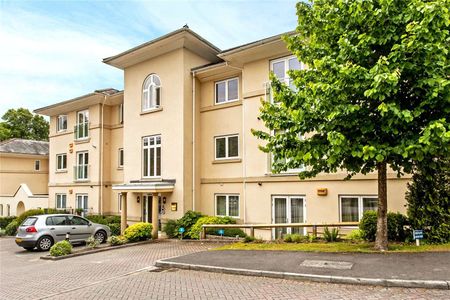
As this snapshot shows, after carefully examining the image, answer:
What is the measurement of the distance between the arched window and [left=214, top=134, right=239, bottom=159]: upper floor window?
13.5 ft

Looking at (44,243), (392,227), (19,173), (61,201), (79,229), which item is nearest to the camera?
(392,227)

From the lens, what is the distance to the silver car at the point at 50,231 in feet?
52.3

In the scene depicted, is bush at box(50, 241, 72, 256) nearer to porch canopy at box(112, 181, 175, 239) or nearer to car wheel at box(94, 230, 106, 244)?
car wheel at box(94, 230, 106, 244)

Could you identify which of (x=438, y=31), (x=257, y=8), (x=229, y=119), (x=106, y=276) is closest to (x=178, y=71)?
(x=229, y=119)

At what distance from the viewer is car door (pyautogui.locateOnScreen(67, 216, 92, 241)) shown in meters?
17.0

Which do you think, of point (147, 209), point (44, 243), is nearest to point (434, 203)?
point (147, 209)

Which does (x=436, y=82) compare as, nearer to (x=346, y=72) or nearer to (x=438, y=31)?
(x=438, y=31)

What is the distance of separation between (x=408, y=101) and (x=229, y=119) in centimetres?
1020

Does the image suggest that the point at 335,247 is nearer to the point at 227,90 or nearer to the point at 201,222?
the point at 201,222

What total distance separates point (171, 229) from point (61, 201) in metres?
14.6

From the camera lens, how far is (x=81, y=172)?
25859mm

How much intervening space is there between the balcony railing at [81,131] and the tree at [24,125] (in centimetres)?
2674

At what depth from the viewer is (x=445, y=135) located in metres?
7.29

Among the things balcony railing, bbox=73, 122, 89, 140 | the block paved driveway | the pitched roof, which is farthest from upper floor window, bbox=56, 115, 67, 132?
the block paved driveway
